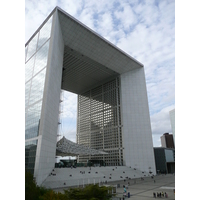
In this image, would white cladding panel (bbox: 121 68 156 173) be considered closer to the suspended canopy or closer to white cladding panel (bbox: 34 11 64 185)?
the suspended canopy

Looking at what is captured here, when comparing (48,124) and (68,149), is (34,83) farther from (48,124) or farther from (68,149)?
(68,149)

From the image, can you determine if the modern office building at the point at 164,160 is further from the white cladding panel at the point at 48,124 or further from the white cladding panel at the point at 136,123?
the white cladding panel at the point at 48,124

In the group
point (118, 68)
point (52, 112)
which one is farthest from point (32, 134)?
point (118, 68)

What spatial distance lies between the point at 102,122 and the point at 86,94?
16532mm

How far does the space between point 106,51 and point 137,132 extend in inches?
1087

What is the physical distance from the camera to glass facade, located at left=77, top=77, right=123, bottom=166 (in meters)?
59.2

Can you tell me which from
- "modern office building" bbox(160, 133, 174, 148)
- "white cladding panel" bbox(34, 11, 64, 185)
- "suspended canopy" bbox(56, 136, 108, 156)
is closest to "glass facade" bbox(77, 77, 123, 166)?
"suspended canopy" bbox(56, 136, 108, 156)

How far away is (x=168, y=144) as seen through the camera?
15750cm

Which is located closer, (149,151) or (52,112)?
(52,112)

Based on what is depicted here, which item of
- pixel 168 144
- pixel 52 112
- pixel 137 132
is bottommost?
pixel 168 144

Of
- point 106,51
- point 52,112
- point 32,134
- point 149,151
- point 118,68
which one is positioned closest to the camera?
point 32,134

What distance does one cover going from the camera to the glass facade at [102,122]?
5925 cm

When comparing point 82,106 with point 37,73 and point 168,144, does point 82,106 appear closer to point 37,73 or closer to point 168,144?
point 37,73
